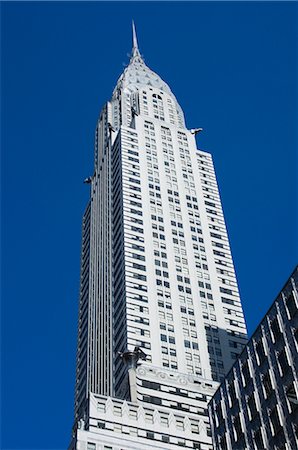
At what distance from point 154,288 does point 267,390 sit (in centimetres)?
5360

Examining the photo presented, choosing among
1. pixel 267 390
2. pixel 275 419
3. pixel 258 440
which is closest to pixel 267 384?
pixel 267 390

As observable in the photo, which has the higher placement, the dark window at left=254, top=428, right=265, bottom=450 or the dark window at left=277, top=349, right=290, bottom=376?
the dark window at left=277, top=349, right=290, bottom=376

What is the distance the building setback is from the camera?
71.1m

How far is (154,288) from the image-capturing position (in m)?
128

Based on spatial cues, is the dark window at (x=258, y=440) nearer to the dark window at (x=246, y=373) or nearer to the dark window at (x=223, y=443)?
the dark window at (x=246, y=373)

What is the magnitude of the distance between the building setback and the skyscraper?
1720cm

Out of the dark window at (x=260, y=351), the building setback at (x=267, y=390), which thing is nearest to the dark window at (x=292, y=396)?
the building setback at (x=267, y=390)

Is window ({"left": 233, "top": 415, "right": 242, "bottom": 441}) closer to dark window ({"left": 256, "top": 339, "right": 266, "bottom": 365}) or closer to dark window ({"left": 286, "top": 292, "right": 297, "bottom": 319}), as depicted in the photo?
dark window ({"left": 256, "top": 339, "right": 266, "bottom": 365})

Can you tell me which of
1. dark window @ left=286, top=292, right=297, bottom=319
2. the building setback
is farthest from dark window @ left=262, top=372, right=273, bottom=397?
dark window @ left=286, top=292, right=297, bottom=319

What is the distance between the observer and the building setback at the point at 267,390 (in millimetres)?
71125

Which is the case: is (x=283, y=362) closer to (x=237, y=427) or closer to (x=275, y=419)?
(x=275, y=419)

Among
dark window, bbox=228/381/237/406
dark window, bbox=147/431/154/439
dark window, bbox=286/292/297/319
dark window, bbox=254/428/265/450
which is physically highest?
dark window, bbox=147/431/154/439

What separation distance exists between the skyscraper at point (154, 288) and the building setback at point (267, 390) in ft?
56.4

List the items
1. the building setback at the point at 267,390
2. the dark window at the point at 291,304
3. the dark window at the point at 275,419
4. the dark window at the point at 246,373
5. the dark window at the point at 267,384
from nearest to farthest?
the building setback at the point at 267,390
the dark window at the point at 275,419
the dark window at the point at 291,304
the dark window at the point at 267,384
the dark window at the point at 246,373
